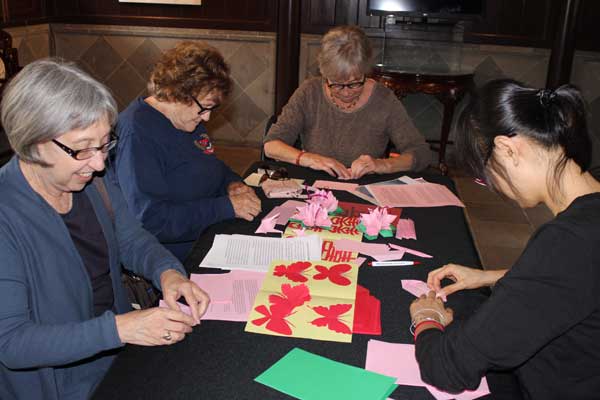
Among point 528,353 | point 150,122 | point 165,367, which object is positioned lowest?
point 165,367

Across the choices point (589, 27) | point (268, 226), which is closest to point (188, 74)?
point (268, 226)

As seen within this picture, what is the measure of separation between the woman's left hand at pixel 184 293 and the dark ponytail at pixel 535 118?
30.3 inches

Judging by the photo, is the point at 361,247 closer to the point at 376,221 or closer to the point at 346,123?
the point at 376,221

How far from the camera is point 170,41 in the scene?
5727 millimetres

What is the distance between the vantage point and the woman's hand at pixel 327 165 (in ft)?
8.80

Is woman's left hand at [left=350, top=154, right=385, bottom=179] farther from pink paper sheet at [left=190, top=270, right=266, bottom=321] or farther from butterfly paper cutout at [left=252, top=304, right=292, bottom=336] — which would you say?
butterfly paper cutout at [left=252, top=304, right=292, bottom=336]

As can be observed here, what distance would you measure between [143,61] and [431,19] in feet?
8.94

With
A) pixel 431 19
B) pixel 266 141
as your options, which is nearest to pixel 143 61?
pixel 431 19

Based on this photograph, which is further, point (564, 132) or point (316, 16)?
point (316, 16)

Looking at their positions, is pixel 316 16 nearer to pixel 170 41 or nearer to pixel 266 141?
pixel 170 41

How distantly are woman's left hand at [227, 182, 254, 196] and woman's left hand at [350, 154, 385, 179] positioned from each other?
1.66ft

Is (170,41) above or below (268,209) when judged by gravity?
above

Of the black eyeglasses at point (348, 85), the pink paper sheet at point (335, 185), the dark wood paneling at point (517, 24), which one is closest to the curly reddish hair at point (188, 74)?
the pink paper sheet at point (335, 185)

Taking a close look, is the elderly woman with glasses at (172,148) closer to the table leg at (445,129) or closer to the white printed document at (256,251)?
the white printed document at (256,251)
